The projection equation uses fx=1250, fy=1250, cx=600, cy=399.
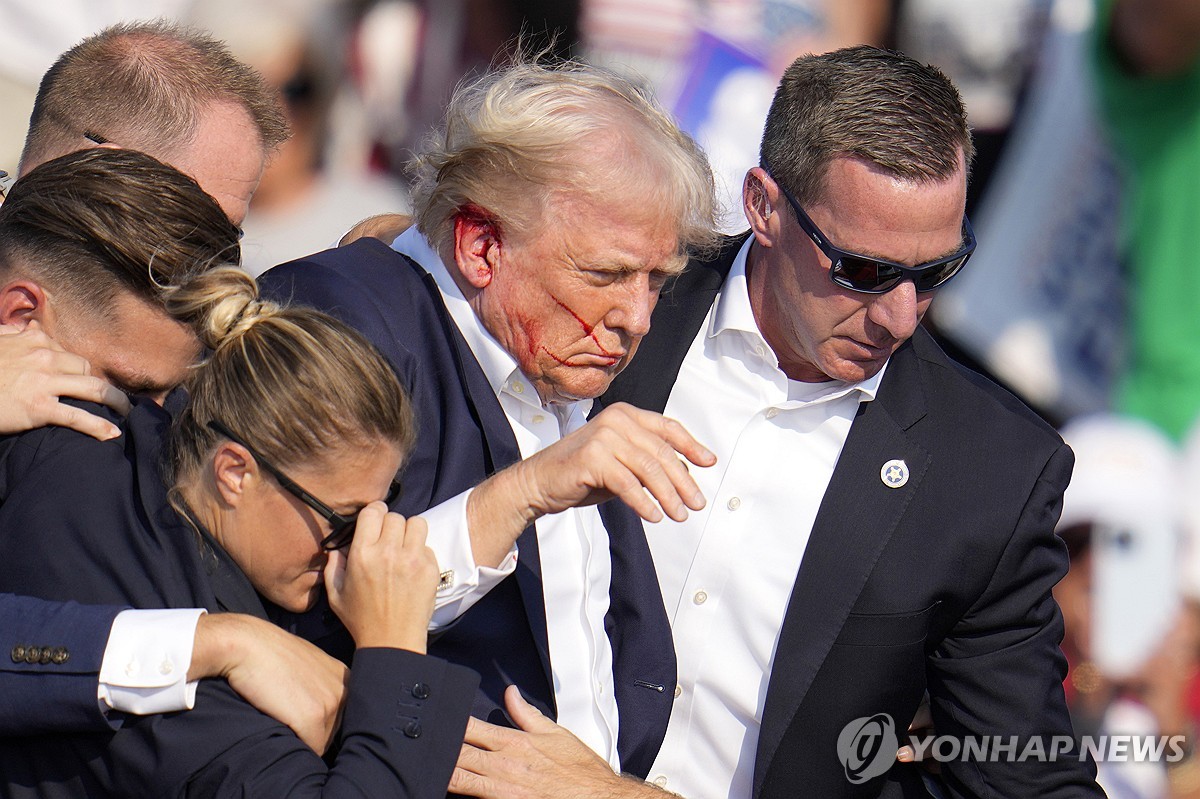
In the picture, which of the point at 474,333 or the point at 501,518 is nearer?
the point at 501,518

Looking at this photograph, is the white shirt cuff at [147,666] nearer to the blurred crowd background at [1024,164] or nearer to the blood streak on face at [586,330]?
the blood streak on face at [586,330]

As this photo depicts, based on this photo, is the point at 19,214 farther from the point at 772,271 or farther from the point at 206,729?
the point at 772,271

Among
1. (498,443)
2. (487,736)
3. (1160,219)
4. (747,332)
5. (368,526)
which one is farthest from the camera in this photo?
(1160,219)

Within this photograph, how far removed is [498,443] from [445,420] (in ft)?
0.36

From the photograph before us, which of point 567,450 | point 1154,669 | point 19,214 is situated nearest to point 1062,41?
point 1154,669

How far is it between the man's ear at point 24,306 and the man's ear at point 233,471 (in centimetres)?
47

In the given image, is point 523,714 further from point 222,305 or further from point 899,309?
point 899,309

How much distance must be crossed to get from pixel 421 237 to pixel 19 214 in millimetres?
779

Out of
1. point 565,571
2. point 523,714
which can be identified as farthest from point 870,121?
point 523,714

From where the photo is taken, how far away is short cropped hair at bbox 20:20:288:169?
8.98ft

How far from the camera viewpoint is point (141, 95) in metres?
2.78

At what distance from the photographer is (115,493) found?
1.89 m

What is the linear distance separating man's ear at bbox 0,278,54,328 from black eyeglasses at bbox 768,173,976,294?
160 centimetres

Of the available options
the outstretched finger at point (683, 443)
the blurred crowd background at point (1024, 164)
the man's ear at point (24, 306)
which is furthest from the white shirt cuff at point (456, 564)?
the blurred crowd background at point (1024, 164)
